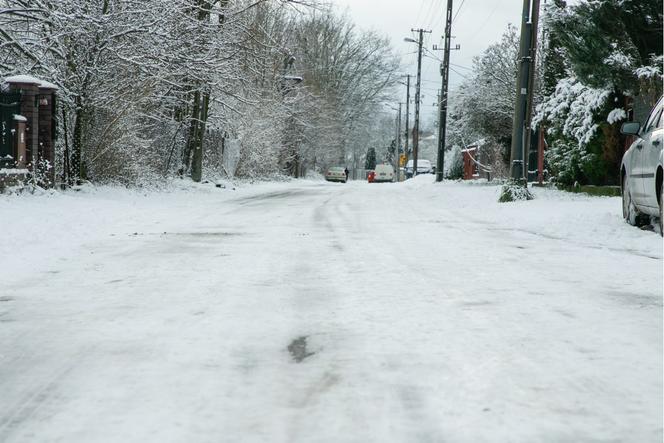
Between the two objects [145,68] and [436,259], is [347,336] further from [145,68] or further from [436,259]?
[145,68]

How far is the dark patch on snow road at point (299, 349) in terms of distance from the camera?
400 centimetres

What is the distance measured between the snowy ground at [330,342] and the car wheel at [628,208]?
1.99 meters

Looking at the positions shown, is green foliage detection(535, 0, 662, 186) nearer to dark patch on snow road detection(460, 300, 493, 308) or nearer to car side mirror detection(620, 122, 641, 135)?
car side mirror detection(620, 122, 641, 135)

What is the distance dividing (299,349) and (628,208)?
881 cm

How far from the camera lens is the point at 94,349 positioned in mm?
4199

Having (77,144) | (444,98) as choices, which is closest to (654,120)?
(77,144)

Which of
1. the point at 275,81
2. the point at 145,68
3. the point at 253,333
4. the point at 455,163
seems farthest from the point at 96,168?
the point at 455,163

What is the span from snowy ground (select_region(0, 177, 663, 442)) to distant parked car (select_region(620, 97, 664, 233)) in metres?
0.84

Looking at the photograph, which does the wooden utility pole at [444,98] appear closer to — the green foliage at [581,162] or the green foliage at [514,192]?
the green foliage at [581,162]

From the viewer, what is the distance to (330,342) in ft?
14.2

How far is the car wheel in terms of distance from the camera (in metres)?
11.4

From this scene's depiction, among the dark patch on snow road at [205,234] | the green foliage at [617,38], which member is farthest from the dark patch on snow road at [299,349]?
the green foliage at [617,38]

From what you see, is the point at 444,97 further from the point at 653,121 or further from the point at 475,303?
the point at 475,303

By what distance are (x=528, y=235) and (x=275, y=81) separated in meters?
34.4
